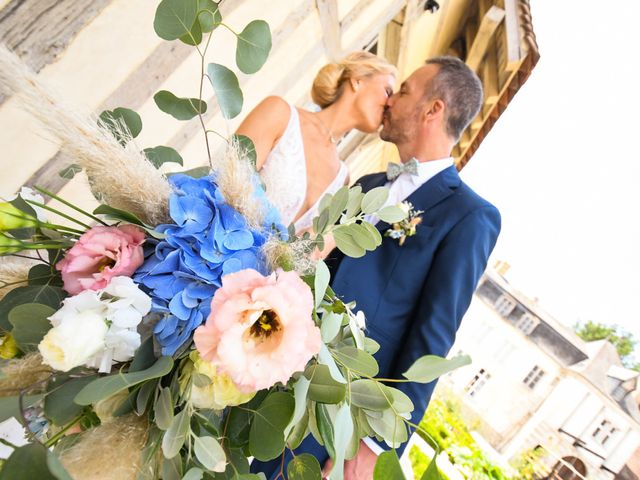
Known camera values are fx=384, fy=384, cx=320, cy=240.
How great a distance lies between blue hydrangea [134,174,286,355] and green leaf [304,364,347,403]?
153 millimetres

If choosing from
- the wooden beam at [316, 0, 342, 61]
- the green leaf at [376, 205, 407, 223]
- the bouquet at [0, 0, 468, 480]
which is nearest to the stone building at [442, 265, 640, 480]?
the wooden beam at [316, 0, 342, 61]

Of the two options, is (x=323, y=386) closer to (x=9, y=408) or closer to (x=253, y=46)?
(x=9, y=408)

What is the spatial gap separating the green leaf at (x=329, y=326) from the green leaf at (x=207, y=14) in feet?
1.43

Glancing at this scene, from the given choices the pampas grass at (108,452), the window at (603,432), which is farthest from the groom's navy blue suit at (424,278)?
the window at (603,432)

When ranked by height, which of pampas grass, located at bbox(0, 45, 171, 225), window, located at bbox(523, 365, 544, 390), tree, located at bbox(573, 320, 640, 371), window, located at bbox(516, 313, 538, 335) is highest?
tree, located at bbox(573, 320, 640, 371)

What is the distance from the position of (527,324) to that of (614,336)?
1479 centimetres

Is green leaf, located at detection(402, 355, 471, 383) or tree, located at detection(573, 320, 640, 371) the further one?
tree, located at detection(573, 320, 640, 371)

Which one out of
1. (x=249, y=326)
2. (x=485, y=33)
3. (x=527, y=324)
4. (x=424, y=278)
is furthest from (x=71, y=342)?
(x=527, y=324)

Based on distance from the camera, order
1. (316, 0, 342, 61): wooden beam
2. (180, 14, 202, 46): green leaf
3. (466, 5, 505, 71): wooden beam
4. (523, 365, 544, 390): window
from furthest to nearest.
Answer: (523, 365, 544, 390): window < (466, 5, 505, 71): wooden beam < (316, 0, 342, 61): wooden beam < (180, 14, 202, 46): green leaf

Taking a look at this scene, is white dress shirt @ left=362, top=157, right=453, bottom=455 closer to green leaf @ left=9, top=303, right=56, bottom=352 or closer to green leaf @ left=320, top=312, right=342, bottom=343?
green leaf @ left=320, top=312, right=342, bottom=343

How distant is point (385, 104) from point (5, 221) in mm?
1571

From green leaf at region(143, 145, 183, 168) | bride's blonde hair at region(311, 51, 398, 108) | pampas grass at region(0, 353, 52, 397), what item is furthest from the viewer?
bride's blonde hair at region(311, 51, 398, 108)

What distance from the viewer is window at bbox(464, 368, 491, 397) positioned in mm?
15133

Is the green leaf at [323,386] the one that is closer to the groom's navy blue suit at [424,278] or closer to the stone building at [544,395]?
the groom's navy blue suit at [424,278]
